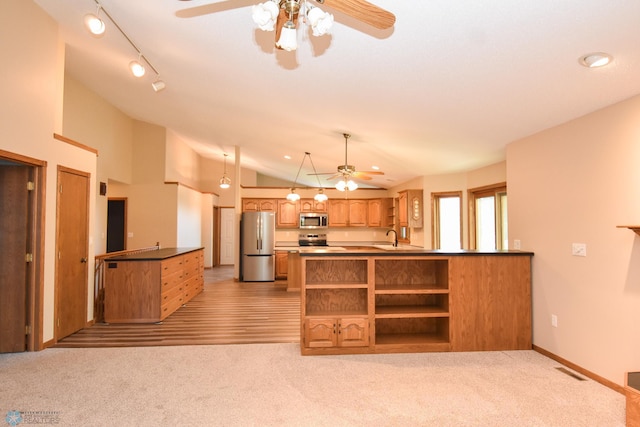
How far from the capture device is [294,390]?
267 cm

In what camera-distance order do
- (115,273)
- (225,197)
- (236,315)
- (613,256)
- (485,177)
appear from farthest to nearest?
(225,197)
(485,177)
(236,315)
(115,273)
(613,256)

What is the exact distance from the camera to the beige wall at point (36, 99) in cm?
309

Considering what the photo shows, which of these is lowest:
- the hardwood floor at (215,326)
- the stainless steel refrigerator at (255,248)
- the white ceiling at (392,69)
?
the hardwood floor at (215,326)

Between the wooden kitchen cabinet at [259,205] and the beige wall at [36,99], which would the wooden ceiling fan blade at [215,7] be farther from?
the wooden kitchen cabinet at [259,205]

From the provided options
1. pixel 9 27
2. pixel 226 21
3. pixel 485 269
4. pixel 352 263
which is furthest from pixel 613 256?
pixel 9 27

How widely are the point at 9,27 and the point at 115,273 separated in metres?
2.92

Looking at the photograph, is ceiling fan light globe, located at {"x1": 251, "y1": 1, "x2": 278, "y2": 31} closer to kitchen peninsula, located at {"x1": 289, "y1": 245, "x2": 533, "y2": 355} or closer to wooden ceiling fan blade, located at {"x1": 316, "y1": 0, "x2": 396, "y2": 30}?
wooden ceiling fan blade, located at {"x1": 316, "y1": 0, "x2": 396, "y2": 30}

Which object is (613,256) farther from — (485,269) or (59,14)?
(59,14)

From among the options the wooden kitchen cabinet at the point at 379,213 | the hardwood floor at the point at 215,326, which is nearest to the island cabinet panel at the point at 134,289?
the hardwood floor at the point at 215,326

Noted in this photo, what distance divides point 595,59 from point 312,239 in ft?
24.1

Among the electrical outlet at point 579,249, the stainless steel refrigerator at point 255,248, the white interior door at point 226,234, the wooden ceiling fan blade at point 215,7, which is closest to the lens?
the wooden ceiling fan blade at point 215,7

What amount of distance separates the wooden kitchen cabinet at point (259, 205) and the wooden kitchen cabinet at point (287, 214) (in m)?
0.16

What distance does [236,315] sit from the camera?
4930 mm

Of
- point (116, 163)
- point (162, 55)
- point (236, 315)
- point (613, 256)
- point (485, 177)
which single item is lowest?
point (236, 315)
